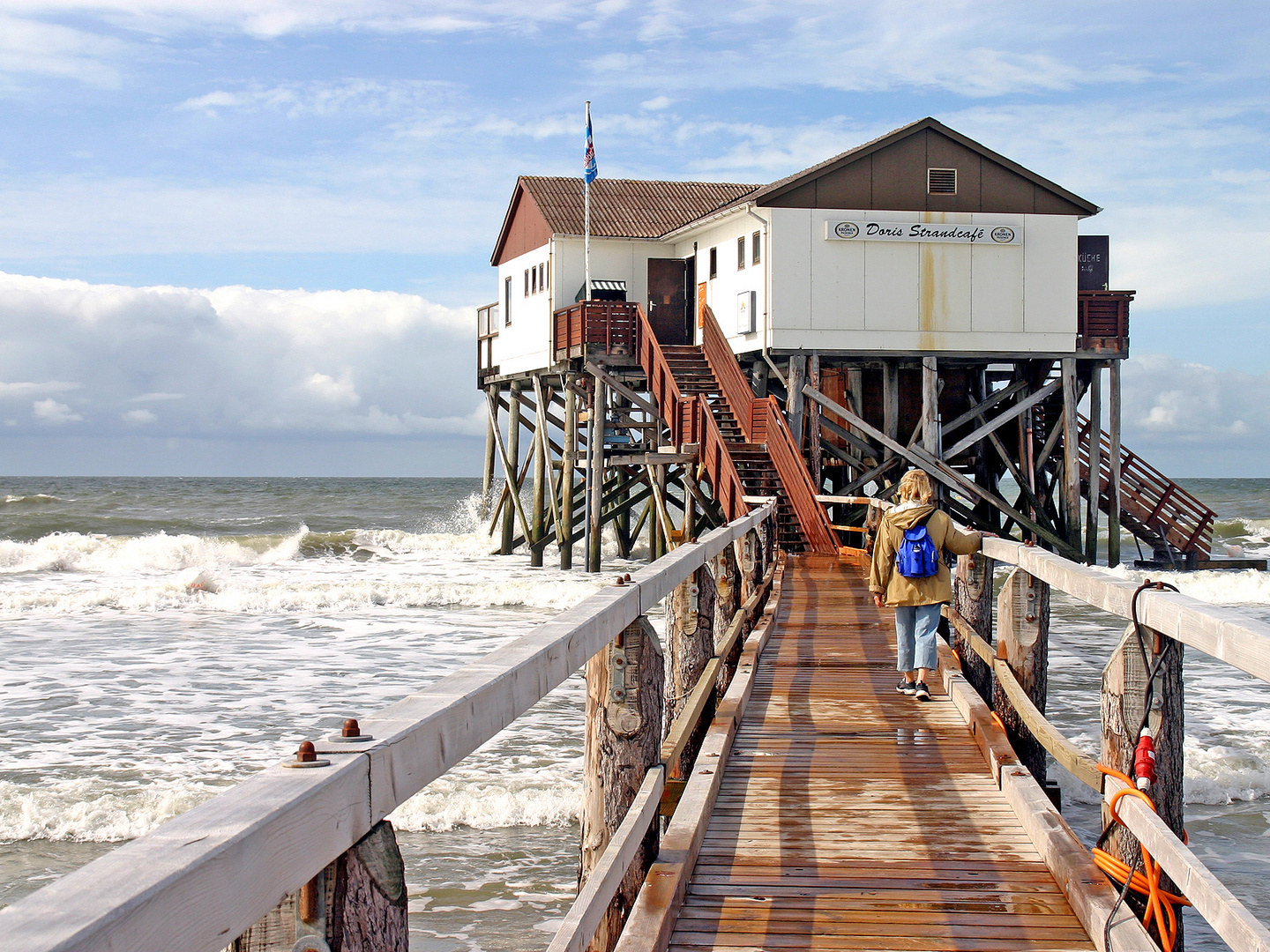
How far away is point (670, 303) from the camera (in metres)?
29.5

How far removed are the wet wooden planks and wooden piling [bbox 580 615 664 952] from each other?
1.17 feet

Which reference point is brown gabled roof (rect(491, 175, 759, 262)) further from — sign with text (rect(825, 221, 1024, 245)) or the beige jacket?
the beige jacket

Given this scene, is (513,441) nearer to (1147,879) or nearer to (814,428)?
(814,428)

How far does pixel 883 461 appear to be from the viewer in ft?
80.9

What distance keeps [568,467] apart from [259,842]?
28.3 m

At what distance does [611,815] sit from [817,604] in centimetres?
867

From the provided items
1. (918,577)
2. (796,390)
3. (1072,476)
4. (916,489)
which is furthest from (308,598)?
(918,577)

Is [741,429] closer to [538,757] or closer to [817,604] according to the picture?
[817,604]

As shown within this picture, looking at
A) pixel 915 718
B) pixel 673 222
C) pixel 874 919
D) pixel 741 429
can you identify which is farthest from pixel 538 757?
pixel 673 222

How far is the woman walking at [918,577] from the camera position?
7.52 meters

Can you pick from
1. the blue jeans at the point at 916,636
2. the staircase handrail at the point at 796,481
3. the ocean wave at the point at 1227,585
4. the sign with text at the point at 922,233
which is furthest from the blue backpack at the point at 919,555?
the ocean wave at the point at 1227,585

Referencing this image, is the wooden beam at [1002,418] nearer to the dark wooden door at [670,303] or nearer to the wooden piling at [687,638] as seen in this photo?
the dark wooden door at [670,303]

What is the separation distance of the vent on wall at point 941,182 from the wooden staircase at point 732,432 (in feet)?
16.0

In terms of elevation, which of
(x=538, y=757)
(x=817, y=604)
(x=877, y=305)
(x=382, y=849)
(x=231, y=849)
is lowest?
(x=538, y=757)
